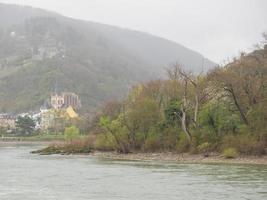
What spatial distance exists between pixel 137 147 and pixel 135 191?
51.9 m

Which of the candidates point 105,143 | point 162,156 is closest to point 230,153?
point 162,156

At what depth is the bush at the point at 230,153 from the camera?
74081 millimetres

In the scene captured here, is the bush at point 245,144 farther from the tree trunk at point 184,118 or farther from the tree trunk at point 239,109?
the tree trunk at point 184,118

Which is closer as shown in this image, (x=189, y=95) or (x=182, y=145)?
(x=182, y=145)

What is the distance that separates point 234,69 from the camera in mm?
80125

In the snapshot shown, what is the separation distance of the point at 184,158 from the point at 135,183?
3177 centimetres

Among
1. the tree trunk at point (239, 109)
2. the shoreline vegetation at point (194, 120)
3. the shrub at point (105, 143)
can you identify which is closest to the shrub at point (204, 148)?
the shoreline vegetation at point (194, 120)

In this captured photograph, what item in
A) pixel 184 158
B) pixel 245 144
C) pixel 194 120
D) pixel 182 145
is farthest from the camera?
pixel 194 120

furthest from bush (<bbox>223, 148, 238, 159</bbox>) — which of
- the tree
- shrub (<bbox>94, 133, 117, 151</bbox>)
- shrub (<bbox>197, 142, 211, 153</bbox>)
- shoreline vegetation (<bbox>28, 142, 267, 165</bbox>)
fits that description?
shrub (<bbox>94, 133, 117, 151</bbox>)

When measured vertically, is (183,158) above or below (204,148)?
below

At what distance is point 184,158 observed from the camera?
78.8 metres

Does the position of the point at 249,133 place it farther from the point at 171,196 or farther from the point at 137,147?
the point at 171,196

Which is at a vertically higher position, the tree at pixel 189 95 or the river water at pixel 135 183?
the tree at pixel 189 95

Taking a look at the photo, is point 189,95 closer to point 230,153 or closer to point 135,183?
point 230,153
